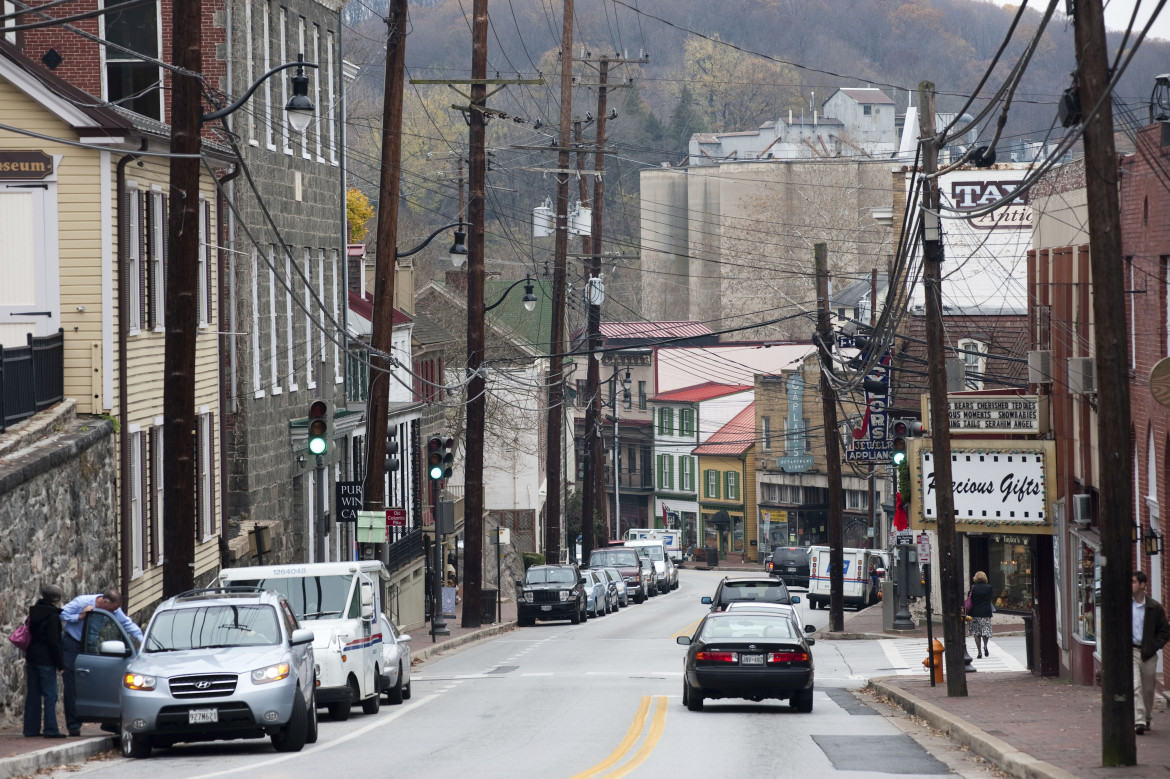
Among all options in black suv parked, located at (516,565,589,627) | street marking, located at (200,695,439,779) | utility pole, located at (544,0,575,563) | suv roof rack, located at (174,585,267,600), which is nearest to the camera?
street marking, located at (200,695,439,779)

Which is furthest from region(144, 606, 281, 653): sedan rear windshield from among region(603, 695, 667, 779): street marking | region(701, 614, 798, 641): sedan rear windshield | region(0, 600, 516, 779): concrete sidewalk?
region(701, 614, 798, 641): sedan rear windshield

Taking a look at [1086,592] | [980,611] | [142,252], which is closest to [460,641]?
[980,611]

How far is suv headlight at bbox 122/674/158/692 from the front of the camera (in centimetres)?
1560

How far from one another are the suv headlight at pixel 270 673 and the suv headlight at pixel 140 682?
3.18ft

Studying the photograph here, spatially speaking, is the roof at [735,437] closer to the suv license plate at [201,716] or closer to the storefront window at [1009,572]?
the storefront window at [1009,572]

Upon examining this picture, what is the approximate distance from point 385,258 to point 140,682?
48.3 ft

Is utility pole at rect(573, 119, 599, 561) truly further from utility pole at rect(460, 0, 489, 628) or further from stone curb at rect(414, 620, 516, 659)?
utility pole at rect(460, 0, 489, 628)

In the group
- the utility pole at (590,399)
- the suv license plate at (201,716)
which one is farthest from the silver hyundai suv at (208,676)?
the utility pole at (590,399)

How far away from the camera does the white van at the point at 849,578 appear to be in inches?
2228

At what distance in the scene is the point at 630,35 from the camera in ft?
625

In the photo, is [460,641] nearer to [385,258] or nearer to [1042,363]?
[385,258]

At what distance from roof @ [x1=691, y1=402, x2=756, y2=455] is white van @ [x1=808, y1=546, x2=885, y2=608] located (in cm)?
2910

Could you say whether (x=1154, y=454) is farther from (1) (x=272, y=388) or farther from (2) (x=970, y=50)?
(2) (x=970, y=50)

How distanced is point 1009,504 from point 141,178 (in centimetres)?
1527
